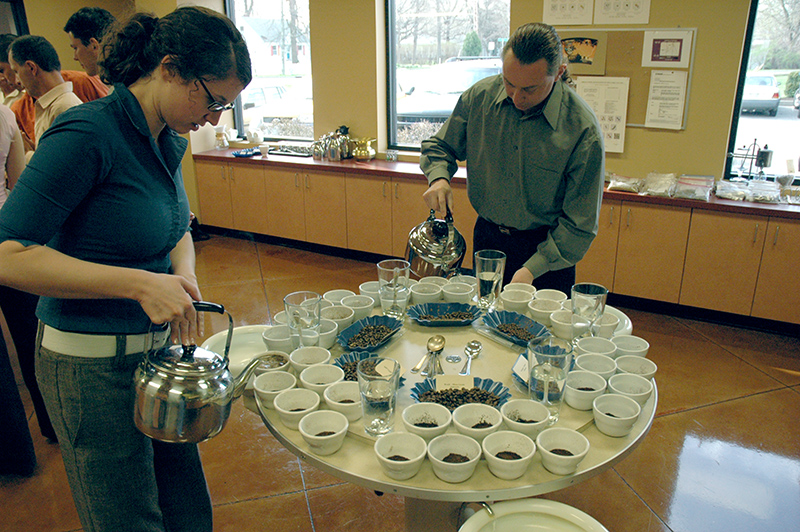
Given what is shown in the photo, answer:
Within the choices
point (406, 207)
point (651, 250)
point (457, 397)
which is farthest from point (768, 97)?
point (457, 397)

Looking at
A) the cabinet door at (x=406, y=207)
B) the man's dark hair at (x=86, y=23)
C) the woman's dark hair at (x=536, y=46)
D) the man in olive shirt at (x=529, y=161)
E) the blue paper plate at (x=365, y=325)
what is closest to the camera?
the blue paper plate at (x=365, y=325)

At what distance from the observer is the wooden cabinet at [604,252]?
4.11 m

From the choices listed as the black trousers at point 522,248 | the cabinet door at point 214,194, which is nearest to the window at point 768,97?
the black trousers at point 522,248

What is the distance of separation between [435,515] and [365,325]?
1.95 feet

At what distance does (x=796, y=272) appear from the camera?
12.0 ft

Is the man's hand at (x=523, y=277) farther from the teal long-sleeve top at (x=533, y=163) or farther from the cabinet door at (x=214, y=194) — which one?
the cabinet door at (x=214, y=194)

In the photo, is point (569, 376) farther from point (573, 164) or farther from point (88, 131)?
point (88, 131)

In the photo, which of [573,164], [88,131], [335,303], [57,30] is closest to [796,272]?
[573,164]

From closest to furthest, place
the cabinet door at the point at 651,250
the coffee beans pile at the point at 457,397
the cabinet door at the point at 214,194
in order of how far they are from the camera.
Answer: the coffee beans pile at the point at 457,397 → the cabinet door at the point at 651,250 → the cabinet door at the point at 214,194

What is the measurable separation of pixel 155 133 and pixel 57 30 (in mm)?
6181

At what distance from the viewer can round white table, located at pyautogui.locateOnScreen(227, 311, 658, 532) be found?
1193 millimetres

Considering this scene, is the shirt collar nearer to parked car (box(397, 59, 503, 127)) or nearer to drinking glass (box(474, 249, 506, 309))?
drinking glass (box(474, 249, 506, 309))

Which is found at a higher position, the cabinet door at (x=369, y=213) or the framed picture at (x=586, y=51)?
the framed picture at (x=586, y=51)

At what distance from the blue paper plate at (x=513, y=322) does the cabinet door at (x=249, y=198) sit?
14.3 feet
